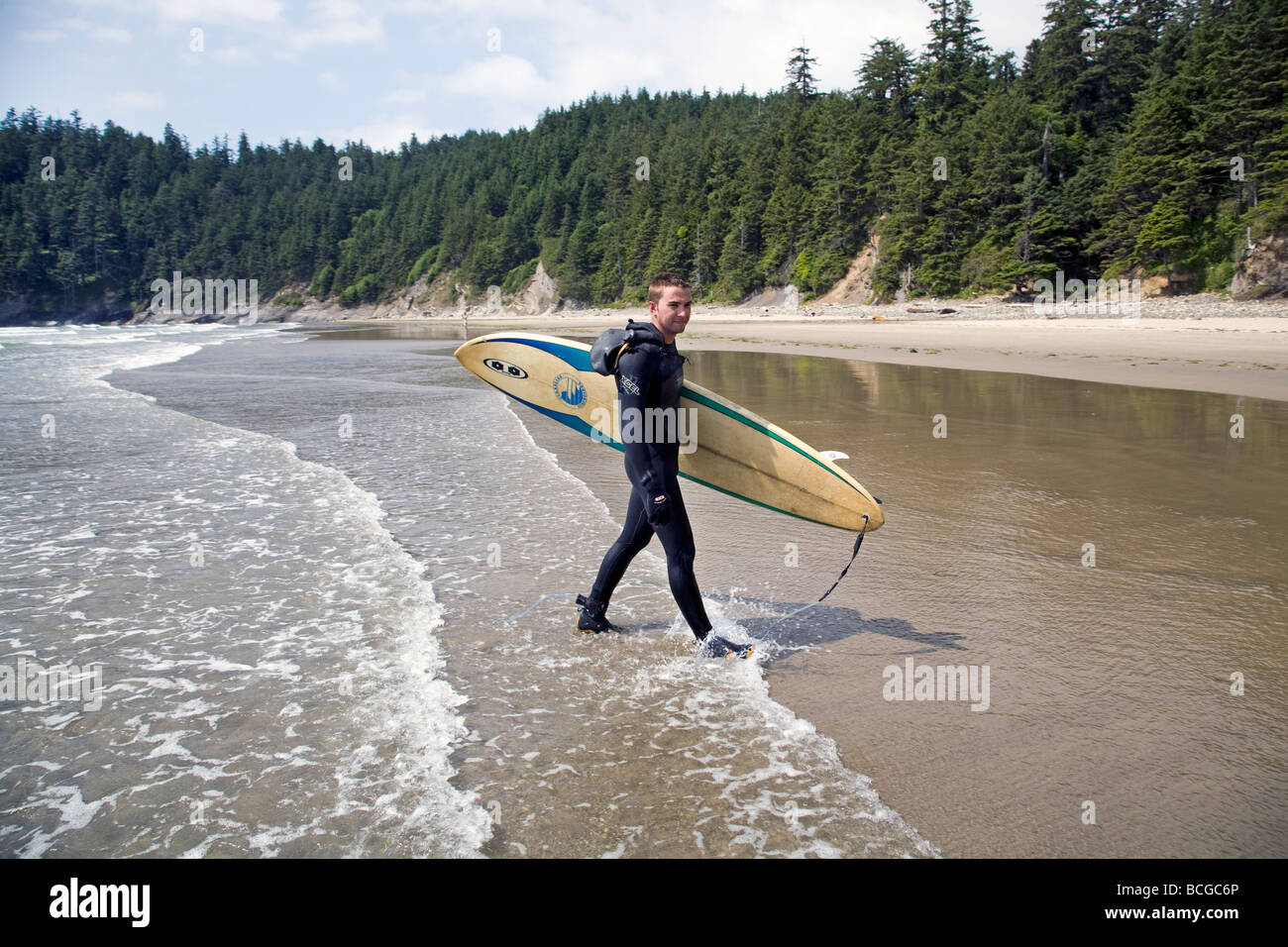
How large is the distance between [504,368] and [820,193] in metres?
59.0

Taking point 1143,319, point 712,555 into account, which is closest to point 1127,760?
point 712,555

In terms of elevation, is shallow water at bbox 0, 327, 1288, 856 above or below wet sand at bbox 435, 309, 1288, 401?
below

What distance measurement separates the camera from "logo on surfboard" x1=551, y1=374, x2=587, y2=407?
5383 mm

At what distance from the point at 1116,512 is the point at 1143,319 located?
24.7 meters

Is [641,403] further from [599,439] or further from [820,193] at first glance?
[820,193]

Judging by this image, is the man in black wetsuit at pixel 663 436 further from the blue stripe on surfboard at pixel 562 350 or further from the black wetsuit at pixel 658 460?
the blue stripe on surfboard at pixel 562 350

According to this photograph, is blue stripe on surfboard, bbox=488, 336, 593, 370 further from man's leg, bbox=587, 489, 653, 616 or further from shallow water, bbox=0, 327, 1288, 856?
shallow water, bbox=0, 327, 1288, 856

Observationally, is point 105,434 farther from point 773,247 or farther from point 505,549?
point 773,247

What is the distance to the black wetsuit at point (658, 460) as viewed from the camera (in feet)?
12.8

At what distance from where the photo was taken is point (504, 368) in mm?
5707

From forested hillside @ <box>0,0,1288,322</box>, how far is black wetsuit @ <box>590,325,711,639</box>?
36.8m

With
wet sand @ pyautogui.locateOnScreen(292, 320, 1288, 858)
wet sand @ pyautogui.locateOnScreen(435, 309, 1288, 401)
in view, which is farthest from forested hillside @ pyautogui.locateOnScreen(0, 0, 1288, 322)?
wet sand @ pyautogui.locateOnScreen(292, 320, 1288, 858)

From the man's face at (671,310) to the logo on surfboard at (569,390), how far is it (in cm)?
146

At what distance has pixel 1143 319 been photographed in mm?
26422
